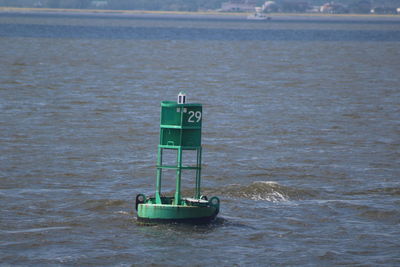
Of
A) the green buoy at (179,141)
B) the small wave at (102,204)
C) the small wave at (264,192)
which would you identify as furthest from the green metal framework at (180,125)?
the small wave at (264,192)

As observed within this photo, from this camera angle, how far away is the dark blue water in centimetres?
2208

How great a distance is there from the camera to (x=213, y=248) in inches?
866

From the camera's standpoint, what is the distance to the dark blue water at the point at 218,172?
22.1m

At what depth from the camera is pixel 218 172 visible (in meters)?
31.1

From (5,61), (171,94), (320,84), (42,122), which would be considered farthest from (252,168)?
(5,61)

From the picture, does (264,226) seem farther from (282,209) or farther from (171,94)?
(171,94)

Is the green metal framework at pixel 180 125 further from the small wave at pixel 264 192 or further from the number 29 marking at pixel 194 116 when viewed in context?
the small wave at pixel 264 192

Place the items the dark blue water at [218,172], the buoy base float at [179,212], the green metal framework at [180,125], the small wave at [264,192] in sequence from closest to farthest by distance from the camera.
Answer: the dark blue water at [218,172], the green metal framework at [180,125], the buoy base float at [179,212], the small wave at [264,192]

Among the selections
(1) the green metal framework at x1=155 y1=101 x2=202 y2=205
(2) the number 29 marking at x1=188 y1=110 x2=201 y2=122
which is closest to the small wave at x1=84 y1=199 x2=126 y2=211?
(1) the green metal framework at x1=155 y1=101 x2=202 y2=205

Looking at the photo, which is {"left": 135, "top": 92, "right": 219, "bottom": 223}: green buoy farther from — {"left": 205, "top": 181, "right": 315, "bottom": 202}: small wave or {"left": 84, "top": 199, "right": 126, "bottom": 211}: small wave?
{"left": 205, "top": 181, "right": 315, "bottom": 202}: small wave

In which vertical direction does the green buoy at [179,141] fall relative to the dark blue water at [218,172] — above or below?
above

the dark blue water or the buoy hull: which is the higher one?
the buoy hull

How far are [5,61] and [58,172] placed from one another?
180 ft

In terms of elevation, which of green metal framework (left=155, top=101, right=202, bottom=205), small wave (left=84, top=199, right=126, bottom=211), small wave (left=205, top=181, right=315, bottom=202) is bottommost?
small wave (left=84, top=199, right=126, bottom=211)
